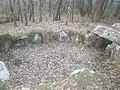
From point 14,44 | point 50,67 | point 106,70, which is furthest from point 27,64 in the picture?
point 106,70

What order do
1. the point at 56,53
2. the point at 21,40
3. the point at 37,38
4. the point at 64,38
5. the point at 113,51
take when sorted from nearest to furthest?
1. the point at 113,51
2. the point at 56,53
3. the point at 21,40
4. the point at 37,38
5. the point at 64,38

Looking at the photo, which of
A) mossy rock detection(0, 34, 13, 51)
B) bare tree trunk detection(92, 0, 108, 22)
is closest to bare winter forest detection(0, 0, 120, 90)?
mossy rock detection(0, 34, 13, 51)

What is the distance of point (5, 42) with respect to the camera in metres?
12.2

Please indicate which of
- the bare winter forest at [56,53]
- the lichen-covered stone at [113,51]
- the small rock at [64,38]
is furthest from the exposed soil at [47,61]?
the lichen-covered stone at [113,51]

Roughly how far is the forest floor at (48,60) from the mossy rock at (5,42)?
1.28ft

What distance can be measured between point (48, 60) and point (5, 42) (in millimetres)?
2933

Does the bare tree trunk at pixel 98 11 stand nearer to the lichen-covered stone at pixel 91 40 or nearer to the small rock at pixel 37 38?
the lichen-covered stone at pixel 91 40

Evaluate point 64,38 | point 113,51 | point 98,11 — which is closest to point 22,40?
point 64,38

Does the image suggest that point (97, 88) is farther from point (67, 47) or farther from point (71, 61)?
point (67, 47)

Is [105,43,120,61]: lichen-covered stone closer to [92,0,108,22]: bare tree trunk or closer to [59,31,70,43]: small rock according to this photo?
[59,31,70,43]: small rock

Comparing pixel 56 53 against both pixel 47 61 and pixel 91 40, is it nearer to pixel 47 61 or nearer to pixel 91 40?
pixel 47 61

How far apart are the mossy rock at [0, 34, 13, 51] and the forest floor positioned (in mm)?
390

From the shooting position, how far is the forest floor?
32.7 feet

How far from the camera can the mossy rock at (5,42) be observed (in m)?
12.1
